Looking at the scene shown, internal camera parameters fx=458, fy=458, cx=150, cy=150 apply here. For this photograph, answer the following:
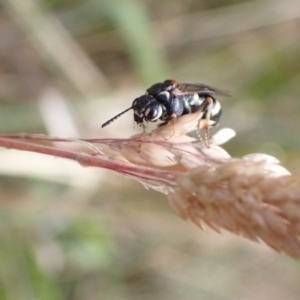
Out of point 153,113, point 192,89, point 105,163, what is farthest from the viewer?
point 192,89

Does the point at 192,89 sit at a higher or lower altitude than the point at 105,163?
higher

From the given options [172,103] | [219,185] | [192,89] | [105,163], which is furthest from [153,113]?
[219,185]

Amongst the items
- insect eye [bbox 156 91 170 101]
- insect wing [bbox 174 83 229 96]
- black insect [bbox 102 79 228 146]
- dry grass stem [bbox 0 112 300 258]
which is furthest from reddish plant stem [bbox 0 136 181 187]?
insect wing [bbox 174 83 229 96]

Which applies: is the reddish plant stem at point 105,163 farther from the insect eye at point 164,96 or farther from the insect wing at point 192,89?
the insect wing at point 192,89

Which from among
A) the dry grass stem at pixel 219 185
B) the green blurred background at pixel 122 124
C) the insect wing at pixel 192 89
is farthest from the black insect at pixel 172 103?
the green blurred background at pixel 122 124

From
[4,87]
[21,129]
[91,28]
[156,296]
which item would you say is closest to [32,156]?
[21,129]

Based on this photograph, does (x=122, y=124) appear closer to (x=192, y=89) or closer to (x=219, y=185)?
(x=192, y=89)
